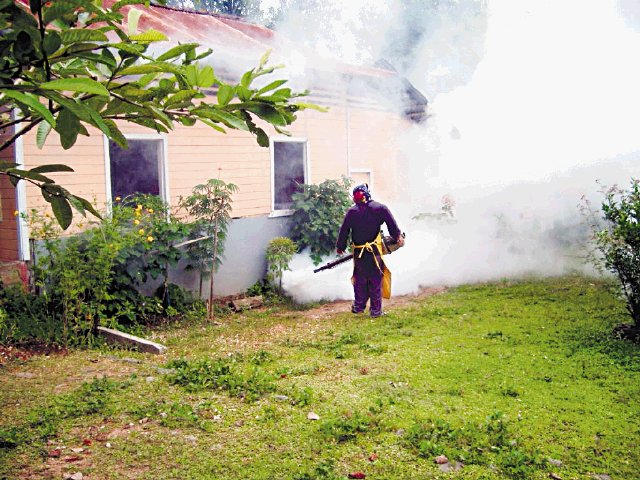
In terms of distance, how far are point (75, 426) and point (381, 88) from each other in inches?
462

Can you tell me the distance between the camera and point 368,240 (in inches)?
367

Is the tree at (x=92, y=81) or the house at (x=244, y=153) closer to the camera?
the tree at (x=92, y=81)

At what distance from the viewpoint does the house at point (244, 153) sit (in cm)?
870

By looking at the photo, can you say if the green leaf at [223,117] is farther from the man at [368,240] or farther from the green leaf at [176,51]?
the man at [368,240]

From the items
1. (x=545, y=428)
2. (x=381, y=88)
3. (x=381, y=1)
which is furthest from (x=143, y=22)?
(x=545, y=428)

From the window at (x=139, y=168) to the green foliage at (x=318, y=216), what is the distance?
2.83 metres

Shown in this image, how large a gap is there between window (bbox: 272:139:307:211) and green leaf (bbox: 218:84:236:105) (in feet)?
31.9

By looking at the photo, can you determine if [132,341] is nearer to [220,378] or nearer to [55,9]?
[220,378]

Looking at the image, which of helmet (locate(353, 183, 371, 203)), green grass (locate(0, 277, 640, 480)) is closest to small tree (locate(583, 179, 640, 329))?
green grass (locate(0, 277, 640, 480))

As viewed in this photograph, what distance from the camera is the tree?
2010 mm

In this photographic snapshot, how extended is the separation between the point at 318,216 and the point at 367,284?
264 centimetres

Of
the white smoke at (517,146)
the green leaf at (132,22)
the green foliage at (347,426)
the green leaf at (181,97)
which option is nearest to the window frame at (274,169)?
the white smoke at (517,146)

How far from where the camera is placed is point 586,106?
14.3 metres

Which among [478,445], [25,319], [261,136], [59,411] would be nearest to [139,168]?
[25,319]
